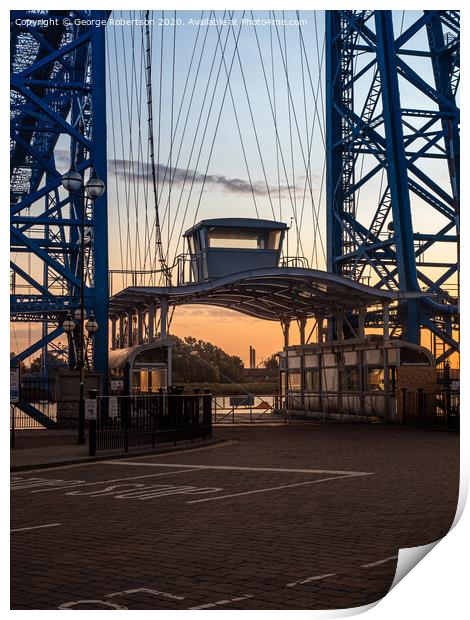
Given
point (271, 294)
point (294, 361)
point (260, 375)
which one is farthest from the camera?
point (260, 375)

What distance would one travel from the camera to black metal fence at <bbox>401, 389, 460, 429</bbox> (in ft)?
103

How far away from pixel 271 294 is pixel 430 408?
779 centimetres

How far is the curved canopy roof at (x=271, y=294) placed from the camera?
108 ft

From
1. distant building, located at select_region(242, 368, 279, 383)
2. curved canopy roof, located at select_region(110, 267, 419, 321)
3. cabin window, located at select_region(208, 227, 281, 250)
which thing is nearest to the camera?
curved canopy roof, located at select_region(110, 267, 419, 321)

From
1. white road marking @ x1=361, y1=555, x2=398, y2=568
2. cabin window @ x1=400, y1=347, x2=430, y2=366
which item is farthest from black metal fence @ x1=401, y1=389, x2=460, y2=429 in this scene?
white road marking @ x1=361, y1=555, x2=398, y2=568

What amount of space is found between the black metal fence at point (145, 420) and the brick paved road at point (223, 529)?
2063mm

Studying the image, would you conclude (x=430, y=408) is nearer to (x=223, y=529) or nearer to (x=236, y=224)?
(x=236, y=224)

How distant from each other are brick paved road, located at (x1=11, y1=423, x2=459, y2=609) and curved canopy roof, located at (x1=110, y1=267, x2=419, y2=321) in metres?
13.4

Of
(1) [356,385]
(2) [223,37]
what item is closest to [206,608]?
(2) [223,37]

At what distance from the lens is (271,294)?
3738 cm

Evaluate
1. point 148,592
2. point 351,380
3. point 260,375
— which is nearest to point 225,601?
point 148,592

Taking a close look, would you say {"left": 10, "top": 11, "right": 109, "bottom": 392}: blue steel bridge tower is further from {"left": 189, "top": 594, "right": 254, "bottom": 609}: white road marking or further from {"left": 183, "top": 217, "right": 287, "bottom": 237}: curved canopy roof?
{"left": 189, "top": 594, "right": 254, "bottom": 609}: white road marking

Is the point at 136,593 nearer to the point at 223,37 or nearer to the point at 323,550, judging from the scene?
the point at 323,550

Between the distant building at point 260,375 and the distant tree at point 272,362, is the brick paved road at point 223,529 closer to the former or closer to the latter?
the distant building at point 260,375
